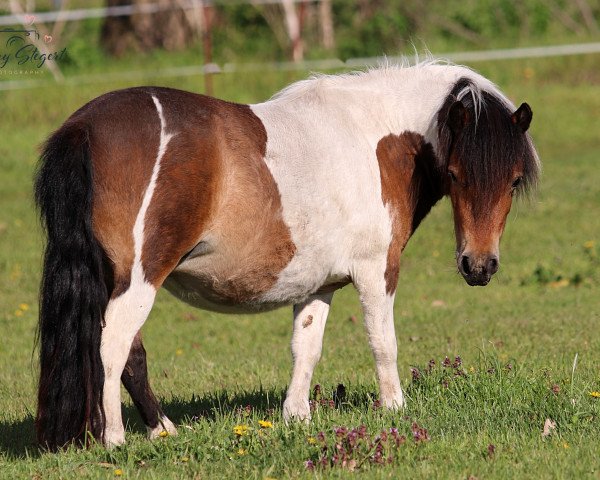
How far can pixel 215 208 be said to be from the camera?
5.06 m

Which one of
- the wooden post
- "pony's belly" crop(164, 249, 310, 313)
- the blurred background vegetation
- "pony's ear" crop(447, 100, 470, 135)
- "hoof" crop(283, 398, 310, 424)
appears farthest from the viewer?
the blurred background vegetation

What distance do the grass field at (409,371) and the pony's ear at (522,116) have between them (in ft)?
2.39

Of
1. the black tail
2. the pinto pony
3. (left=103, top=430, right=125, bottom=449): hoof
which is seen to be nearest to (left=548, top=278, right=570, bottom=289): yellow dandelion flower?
the pinto pony

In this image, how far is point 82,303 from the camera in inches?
191

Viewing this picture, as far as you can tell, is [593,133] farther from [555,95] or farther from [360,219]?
[360,219]

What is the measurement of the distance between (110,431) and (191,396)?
2.08 m

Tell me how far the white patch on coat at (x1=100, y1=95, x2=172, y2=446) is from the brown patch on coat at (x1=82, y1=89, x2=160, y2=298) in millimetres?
28

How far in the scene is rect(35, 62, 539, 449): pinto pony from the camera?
16.0 ft

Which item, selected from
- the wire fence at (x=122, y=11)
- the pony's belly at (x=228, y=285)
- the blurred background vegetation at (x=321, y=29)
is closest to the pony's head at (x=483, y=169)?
the pony's belly at (x=228, y=285)

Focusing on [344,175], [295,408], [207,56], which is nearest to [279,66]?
[207,56]

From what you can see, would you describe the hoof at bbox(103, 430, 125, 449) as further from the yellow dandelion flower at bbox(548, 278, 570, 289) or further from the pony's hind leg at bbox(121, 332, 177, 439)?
the yellow dandelion flower at bbox(548, 278, 570, 289)

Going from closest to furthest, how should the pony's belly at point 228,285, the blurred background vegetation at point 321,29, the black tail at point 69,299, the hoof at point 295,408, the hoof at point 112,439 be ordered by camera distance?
the black tail at point 69,299, the hoof at point 112,439, the pony's belly at point 228,285, the hoof at point 295,408, the blurred background vegetation at point 321,29

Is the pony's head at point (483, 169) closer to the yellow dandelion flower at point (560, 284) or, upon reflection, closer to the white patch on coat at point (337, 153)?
the white patch on coat at point (337, 153)

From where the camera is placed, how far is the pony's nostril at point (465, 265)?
556 centimetres
